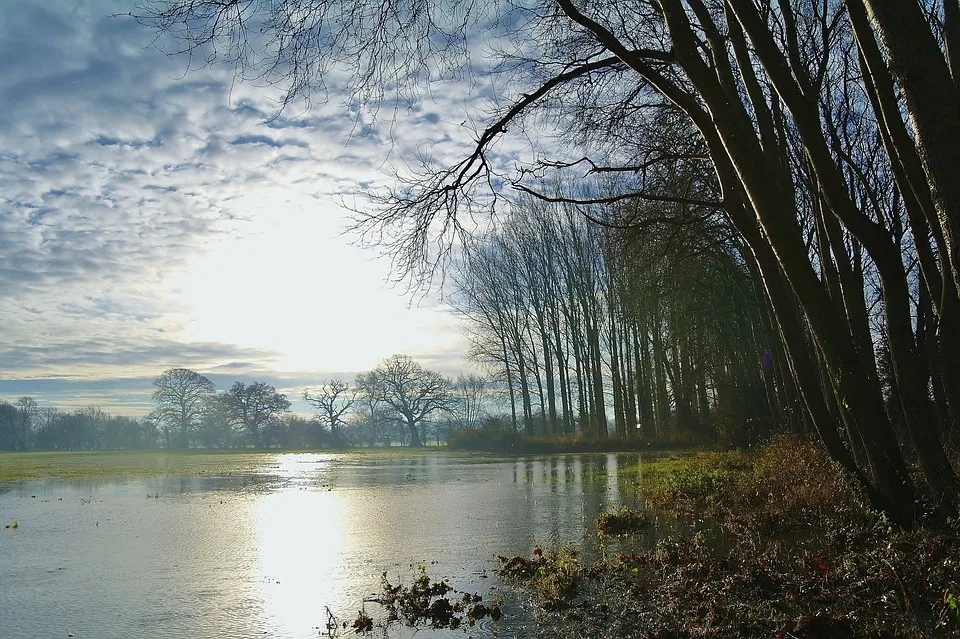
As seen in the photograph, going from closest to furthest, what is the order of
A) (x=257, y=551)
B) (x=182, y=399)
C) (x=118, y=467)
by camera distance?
1. (x=257, y=551)
2. (x=118, y=467)
3. (x=182, y=399)

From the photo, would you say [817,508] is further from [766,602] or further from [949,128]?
[949,128]

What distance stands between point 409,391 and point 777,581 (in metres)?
70.7

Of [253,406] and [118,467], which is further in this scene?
[253,406]

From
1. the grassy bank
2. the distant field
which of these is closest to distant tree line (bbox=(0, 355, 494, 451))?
the distant field

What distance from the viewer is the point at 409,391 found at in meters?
74.7

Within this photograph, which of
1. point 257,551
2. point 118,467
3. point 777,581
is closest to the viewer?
point 777,581

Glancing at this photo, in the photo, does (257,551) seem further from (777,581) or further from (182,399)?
(182,399)

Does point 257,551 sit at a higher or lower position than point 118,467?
lower

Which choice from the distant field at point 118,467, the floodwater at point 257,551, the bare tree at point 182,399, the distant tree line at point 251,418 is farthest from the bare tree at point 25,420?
the floodwater at point 257,551

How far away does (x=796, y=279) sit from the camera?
641 cm

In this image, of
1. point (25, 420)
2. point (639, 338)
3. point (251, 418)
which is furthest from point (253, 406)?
point (639, 338)

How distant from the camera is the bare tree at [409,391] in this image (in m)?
73.4

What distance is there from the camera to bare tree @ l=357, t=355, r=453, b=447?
241ft

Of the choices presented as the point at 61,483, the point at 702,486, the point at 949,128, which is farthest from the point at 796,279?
the point at 61,483
